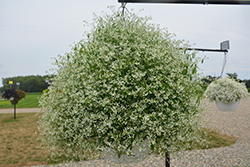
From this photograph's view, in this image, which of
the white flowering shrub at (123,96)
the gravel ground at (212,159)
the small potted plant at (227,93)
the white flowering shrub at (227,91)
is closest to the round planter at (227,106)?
the small potted plant at (227,93)

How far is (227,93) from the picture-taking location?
976 centimetres

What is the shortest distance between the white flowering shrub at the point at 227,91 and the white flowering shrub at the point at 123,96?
844cm

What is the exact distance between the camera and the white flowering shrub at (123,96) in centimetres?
203

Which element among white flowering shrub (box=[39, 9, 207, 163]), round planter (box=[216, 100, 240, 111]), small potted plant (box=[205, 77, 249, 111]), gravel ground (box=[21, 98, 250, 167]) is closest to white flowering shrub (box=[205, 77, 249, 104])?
small potted plant (box=[205, 77, 249, 111])

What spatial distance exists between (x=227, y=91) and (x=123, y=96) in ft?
30.8

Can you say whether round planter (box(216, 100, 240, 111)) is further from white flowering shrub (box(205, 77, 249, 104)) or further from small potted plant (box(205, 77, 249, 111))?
white flowering shrub (box(205, 77, 249, 104))

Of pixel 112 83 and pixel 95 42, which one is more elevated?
pixel 95 42

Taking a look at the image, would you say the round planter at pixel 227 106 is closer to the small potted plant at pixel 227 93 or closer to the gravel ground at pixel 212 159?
the small potted plant at pixel 227 93

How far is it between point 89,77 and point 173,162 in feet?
11.9

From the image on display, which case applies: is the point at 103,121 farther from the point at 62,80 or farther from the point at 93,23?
the point at 93,23

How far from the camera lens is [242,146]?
5.76m

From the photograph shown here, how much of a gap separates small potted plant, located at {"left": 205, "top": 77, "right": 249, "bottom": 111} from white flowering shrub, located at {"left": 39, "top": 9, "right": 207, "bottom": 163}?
8457 millimetres

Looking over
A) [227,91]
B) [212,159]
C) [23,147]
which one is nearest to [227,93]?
[227,91]

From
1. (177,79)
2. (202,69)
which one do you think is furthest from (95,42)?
(202,69)
